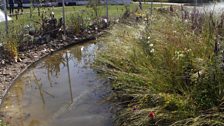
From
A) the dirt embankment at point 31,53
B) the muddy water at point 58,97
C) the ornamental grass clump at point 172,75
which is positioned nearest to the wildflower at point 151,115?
the ornamental grass clump at point 172,75

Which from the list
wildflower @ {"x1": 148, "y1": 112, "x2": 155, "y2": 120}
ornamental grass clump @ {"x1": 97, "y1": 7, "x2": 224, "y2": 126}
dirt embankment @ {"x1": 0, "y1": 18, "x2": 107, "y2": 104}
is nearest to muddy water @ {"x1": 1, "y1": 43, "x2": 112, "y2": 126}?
dirt embankment @ {"x1": 0, "y1": 18, "x2": 107, "y2": 104}

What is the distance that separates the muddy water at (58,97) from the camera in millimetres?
5570

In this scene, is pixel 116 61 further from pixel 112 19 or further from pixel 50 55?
pixel 112 19

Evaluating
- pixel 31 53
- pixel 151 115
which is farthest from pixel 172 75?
pixel 31 53

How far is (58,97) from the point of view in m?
6.56

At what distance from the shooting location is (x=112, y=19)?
14.1 meters

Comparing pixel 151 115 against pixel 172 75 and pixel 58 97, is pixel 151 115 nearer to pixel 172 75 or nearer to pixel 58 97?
pixel 172 75

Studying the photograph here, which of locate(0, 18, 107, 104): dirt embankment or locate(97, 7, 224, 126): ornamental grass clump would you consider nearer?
locate(97, 7, 224, 126): ornamental grass clump

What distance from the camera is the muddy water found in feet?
18.3

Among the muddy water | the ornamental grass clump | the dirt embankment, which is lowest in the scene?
the muddy water

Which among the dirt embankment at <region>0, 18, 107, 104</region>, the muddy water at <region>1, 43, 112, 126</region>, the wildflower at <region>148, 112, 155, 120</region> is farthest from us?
the dirt embankment at <region>0, 18, 107, 104</region>

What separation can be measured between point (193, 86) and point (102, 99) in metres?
1.97

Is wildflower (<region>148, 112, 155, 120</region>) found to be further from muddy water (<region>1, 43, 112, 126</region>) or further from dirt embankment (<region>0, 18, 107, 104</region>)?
dirt embankment (<region>0, 18, 107, 104</region>)

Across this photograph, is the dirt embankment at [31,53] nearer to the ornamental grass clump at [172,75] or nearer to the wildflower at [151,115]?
the ornamental grass clump at [172,75]
